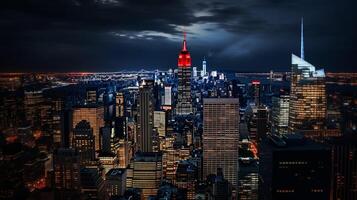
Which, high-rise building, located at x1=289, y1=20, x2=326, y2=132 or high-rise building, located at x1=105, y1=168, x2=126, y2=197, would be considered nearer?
high-rise building, located at x1=289, y1=20, x2=326, y2=132

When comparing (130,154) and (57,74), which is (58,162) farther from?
(130,154)

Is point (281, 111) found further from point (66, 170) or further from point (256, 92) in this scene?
point (66, 170)

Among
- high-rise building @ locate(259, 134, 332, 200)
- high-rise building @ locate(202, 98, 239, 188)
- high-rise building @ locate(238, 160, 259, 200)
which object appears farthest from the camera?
high-rise building @ locate(202, 98, 239, 188)

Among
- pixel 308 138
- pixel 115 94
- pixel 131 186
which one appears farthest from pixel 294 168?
pixel 115 94

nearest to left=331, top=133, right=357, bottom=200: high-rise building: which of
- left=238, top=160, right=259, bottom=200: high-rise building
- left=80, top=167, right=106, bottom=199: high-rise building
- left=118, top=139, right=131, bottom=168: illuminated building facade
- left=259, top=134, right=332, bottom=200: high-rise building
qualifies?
→ left=259, top=134, right=332, bottom=200: high-rise building

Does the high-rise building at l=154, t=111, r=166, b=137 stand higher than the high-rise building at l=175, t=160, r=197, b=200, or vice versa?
the high-rise building at l=154, t=111, r=166, b=137

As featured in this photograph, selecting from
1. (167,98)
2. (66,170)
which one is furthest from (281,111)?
(167,98)

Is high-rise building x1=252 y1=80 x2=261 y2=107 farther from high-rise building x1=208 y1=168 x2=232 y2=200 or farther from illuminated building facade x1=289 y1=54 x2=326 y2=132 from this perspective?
high-rise building x1=208 y1=168 x2=232 y2=200
